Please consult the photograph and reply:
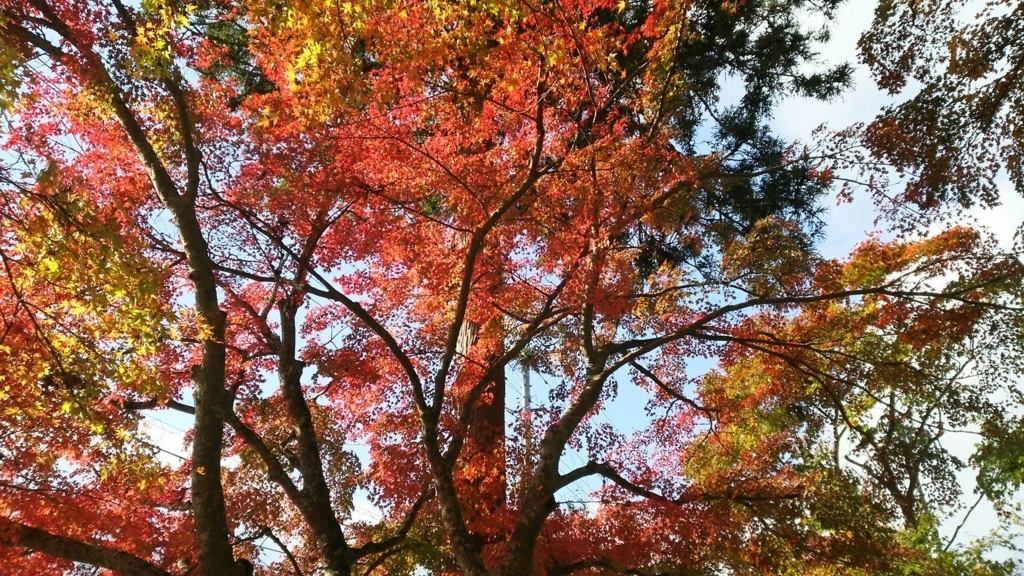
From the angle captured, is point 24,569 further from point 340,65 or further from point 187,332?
point 340,65

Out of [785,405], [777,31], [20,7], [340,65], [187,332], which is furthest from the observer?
[785,405]

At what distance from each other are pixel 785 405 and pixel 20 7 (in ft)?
44.4

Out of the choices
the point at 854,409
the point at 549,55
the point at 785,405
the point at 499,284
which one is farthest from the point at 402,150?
the point at 854,409

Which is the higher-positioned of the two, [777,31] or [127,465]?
[777,31]

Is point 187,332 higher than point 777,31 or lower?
lower

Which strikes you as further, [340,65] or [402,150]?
[402,150]

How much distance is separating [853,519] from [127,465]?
7701mm

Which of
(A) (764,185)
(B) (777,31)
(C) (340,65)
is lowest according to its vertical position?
(C) (340,65)

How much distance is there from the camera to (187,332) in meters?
7.79

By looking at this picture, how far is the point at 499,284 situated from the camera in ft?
30.3

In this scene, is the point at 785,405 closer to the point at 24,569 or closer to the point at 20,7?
the point at 24,569

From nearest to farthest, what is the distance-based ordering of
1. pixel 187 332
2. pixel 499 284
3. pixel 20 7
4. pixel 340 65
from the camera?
pixel 340 65, pixel 20 7, pixel 187 332, pixel 499 284

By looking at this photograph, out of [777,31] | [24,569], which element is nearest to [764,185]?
[777,31]

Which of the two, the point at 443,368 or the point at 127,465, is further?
the point at 443,368
